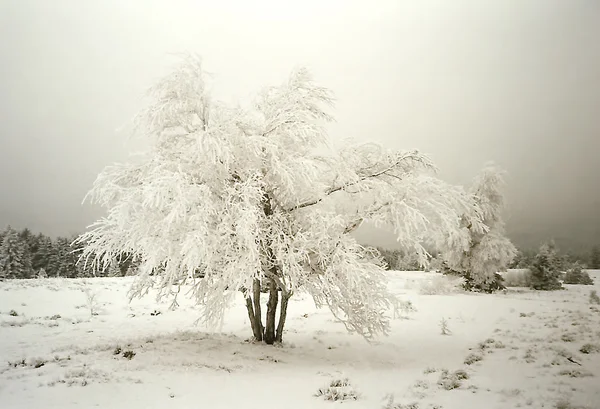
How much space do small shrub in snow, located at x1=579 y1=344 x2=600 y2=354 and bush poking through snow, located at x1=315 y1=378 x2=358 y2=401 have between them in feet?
14.6

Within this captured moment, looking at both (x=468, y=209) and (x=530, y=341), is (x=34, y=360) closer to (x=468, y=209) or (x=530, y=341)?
(x=468, y=209)

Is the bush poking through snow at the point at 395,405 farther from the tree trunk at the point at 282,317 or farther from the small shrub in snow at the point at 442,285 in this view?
the small shrub in snow at the point at 442,285

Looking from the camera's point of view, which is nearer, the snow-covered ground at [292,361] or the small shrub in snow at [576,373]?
the snow-covered ground at [292,361]

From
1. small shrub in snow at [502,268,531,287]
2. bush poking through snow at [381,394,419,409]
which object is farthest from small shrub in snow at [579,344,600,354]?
small shrub in snow at [502,268,531,287]

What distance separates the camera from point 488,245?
23.5 metres

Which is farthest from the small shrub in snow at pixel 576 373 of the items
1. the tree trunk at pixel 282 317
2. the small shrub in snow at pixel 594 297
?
the tree trunk at pixel 282 317

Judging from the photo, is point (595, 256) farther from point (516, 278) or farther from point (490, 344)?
point (516, 278)

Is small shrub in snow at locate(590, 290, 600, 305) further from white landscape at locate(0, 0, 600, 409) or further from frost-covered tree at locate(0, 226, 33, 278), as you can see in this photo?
frost-covered tree at locate(0, 226, 33, 278)

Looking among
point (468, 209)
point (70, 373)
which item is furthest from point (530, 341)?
point (70, 373)

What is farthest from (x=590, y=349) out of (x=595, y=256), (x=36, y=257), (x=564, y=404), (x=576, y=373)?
(x=36, y=257)

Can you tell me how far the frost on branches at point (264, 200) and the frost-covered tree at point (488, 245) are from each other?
16173 mm

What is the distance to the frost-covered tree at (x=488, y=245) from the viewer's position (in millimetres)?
23250

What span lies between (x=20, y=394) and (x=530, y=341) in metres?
11.1

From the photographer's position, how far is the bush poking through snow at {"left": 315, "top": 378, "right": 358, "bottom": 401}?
5.87m
